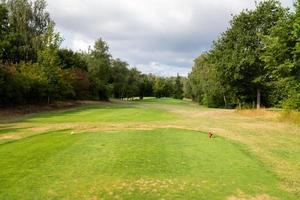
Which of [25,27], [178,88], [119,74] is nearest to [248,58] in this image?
[25,27]

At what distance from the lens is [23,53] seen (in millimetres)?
56688

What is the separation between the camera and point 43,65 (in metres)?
43.0

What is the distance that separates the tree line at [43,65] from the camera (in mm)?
38016

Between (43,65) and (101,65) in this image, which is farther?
(101,65)

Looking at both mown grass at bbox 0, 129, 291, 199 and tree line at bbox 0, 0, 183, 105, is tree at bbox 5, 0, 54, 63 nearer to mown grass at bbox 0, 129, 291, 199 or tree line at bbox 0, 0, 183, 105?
tree line at bbox 0, 0, 183, 105

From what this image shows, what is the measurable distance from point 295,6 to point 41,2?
1678 inches

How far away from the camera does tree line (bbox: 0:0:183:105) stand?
38.0 meters

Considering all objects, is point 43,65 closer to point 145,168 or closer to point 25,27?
point 25,27

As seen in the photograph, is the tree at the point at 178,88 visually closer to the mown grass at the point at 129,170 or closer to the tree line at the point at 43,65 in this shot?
the tree line at the point at 43,65

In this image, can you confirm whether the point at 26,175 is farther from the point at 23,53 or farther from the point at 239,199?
the point at 23,53

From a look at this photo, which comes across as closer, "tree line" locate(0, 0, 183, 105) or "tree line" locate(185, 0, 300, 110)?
"tree line" locate(0, 0, 183, 105)

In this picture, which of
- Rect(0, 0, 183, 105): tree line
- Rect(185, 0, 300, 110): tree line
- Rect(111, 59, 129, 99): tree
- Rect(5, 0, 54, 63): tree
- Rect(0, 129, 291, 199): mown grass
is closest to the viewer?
Rect(0, 129, 291, 199): mown grass

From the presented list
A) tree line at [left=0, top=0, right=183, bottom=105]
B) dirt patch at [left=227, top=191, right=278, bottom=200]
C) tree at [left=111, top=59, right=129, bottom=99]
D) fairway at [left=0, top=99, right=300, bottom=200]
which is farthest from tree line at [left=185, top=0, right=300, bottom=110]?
tree at [left=111, top=59, right=129, bottom=99]

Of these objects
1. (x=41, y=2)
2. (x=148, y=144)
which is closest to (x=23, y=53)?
(x=41, y=2)
